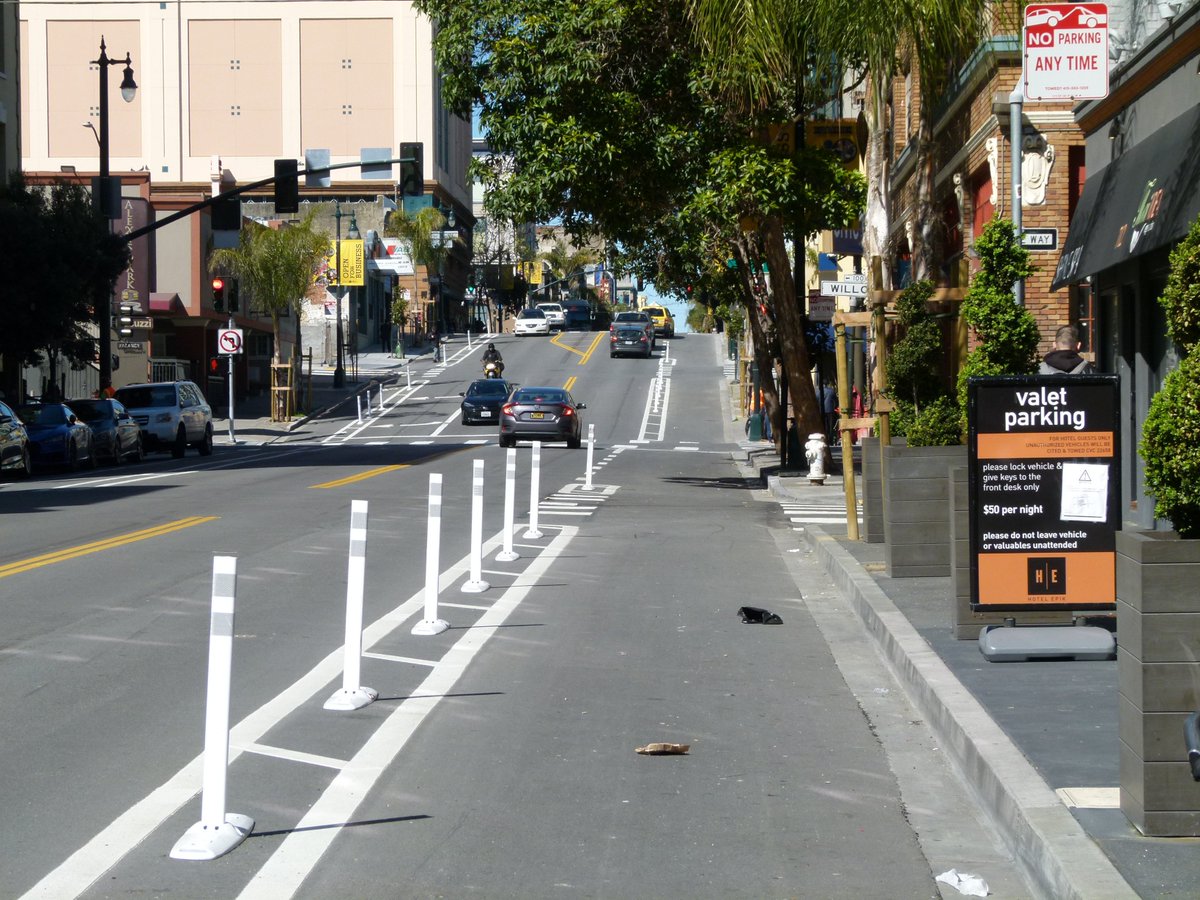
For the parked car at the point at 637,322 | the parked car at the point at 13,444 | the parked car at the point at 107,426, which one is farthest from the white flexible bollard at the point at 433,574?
the parked car at the point at 637,322

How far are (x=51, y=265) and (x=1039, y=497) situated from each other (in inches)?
1257

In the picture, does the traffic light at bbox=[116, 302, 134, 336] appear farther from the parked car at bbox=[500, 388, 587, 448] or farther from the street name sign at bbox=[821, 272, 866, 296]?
the street name sign at bbox=[821, 272, 866, 296]

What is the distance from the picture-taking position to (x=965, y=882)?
5578 mm

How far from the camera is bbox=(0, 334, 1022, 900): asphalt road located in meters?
5.72

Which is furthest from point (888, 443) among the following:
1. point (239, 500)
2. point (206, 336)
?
point (206, 336)

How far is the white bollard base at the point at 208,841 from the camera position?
566 cm

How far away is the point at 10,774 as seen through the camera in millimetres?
6863

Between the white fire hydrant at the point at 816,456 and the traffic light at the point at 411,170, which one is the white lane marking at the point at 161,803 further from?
the traffic light at the point at 411,170

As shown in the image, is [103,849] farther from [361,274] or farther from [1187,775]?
[361,274]

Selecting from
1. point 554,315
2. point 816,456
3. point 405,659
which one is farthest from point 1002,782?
point 554,315

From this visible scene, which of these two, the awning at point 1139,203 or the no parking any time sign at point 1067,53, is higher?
the no parking any time sign at point 1067,53

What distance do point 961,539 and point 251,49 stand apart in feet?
328

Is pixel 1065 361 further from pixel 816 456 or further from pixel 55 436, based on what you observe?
pixel 55 436

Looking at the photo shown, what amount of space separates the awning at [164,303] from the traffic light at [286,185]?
84.1 feet
